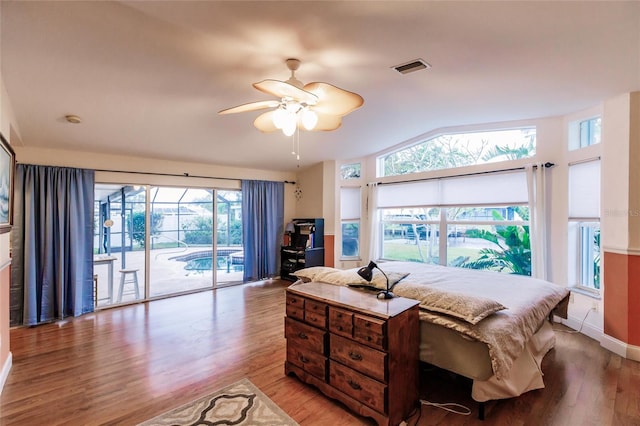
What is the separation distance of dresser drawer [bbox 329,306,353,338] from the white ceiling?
6.28 feet

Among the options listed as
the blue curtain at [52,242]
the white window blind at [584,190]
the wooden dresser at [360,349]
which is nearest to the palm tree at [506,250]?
the white window blind at [584,190]

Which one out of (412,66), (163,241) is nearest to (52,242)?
(163,241)

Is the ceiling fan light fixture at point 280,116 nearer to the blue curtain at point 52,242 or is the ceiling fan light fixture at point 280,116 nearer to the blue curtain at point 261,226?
the blue curtain at point 52,242

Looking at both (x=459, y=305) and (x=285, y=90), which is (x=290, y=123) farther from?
(x=459, y=305)

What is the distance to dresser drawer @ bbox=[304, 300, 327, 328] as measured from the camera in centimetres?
217

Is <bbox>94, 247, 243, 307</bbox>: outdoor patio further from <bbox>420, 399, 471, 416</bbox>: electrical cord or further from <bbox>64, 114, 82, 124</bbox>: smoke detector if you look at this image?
<bbox>420, 399, 471, 416</bbox>: electrical cord

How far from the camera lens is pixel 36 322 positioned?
11.8 ft

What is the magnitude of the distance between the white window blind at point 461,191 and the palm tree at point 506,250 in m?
0.29

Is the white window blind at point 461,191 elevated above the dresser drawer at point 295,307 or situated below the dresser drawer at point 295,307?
above

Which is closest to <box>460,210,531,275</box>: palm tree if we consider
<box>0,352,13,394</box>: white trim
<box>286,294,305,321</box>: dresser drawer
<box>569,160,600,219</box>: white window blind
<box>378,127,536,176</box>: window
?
<box>569,160,600,219</box>: white window blind

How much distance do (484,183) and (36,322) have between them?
6236 millimetres

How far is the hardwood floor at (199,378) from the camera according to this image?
1981 mm

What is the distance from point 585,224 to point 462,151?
1.78 metres

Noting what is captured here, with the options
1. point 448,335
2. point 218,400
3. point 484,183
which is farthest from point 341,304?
point 484,183
